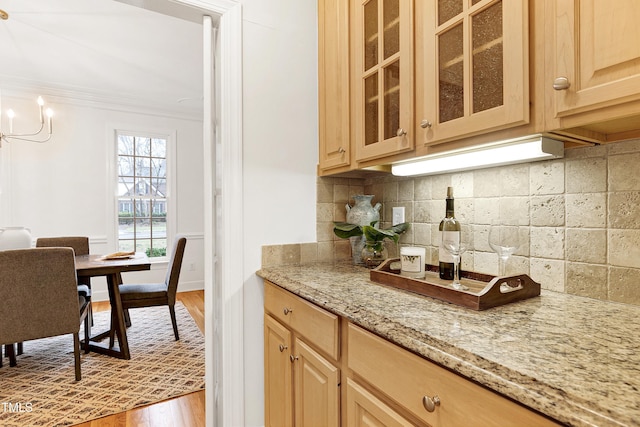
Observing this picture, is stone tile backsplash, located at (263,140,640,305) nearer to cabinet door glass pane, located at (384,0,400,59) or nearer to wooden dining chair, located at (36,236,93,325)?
cabinet door glass pane, located at (384,0,400,59)

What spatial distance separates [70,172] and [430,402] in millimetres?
5054

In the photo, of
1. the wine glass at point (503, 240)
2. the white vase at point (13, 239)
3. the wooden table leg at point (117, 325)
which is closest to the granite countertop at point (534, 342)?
the wine glass at point (503, 240)

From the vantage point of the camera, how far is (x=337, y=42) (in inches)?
64.7

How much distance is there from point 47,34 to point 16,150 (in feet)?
6.06

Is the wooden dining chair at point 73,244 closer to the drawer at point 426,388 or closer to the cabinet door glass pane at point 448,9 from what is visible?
the drawer at point 426,388

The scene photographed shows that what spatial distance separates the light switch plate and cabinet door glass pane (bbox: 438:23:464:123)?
0.66 meters

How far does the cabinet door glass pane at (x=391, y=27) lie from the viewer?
132 cm

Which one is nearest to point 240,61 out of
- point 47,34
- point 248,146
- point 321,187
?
point 248,146

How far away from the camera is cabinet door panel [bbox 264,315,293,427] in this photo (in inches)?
55.1

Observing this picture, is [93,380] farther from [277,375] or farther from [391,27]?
[391,27]

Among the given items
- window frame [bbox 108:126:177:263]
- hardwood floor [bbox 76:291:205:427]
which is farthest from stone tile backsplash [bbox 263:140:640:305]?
window frame [bbox 108:126:177:263]

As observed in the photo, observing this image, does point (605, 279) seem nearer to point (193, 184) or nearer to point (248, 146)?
point (248, 146)

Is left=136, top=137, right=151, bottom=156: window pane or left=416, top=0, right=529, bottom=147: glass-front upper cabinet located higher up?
left=136, top=137, right=151, bottom=156: window pane

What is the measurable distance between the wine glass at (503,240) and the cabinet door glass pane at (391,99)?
53 cm
